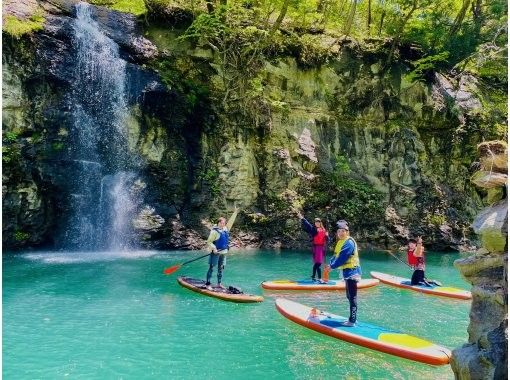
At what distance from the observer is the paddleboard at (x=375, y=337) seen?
699 centimetres

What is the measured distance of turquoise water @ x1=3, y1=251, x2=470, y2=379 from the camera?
6613 millimetres

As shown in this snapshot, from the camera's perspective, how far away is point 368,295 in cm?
1193

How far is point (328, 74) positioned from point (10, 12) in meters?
14.5

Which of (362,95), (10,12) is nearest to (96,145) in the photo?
Answer: (10,12)

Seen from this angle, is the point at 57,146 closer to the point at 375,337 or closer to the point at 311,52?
the point at 311,52

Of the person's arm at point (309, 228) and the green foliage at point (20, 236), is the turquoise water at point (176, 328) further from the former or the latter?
the green foliage at point (20, 236)

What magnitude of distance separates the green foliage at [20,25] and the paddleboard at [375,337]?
14.8 metres

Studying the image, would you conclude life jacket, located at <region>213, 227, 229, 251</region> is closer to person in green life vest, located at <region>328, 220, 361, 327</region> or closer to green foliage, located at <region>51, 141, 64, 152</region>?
person in green life vest, located at <region>328, 220, 361, 327</region>

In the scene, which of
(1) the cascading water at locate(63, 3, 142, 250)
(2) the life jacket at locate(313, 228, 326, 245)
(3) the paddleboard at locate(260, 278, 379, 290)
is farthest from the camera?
(1) the cascading water at locate(63, 3, 142, 250)

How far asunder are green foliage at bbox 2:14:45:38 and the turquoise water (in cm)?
866

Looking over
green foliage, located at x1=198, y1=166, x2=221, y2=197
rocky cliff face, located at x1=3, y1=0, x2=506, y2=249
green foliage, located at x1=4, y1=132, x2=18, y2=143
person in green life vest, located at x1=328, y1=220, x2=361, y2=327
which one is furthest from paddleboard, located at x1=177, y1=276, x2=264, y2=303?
green foliage, located at x1=4, y1=132, x2=18, y2=143

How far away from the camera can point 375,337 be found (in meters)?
7.62

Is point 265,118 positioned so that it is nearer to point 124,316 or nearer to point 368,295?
point 368,295

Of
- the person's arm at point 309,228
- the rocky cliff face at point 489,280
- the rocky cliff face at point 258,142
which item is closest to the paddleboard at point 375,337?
the rocky cliff face at point 489,280
